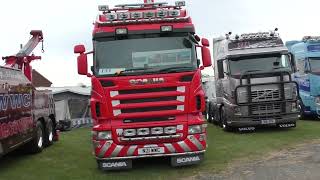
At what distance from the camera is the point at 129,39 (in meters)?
10.8

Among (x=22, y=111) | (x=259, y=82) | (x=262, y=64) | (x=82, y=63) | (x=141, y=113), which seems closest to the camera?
(x=141, y=113)

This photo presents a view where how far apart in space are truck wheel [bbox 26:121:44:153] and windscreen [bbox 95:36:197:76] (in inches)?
182

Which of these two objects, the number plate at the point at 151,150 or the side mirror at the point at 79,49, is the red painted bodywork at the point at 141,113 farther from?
the side mirror at the point at 79,49

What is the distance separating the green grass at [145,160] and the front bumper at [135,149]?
1.28ft

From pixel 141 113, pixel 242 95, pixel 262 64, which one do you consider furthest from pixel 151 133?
pixel 262 64

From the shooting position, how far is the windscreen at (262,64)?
17.2m

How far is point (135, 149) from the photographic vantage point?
10438 millimetres

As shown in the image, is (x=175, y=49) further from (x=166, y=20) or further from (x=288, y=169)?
(x=288, y=169)

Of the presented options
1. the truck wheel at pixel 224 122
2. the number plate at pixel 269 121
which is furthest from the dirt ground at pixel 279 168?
the truck wheel at pixel 224 122

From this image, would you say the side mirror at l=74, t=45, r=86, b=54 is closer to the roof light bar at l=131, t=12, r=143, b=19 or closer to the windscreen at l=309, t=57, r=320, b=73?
the roof light bar at l=131, t=12, r=143, b=19

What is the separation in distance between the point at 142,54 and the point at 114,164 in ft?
7.92

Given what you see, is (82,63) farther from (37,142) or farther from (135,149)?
(37,142)

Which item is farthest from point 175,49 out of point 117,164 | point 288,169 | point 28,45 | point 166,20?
point 28,45

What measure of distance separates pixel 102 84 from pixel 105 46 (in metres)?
0.92
